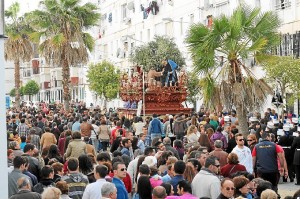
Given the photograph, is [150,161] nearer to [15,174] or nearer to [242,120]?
[15,174]

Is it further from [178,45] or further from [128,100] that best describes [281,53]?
[178,45]

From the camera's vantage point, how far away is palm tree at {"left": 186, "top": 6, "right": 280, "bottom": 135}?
73.6 ft

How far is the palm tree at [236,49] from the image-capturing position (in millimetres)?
22422

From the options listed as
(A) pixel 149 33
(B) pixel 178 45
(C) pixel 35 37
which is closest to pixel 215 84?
(C) pixel 35 37

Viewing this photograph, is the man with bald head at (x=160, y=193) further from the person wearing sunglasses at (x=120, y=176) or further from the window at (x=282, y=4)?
the window at (x=282, y=4)

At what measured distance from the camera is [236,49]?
22.6 m

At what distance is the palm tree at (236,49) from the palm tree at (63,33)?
78.0ft

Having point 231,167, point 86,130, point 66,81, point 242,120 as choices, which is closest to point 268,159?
point 231,167

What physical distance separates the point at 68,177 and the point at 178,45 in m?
40.2

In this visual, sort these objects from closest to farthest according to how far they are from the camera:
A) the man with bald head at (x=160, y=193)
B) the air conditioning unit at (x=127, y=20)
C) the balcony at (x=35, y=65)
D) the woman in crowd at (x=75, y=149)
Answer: the man with bald head at (x=160, y=193)
the woman in crowd at (x=75, y=149)
the air conditioning unit at (x=127, y=20)
the balcony at (x=35, y=65)

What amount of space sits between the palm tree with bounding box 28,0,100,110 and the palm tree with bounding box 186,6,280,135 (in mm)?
23761

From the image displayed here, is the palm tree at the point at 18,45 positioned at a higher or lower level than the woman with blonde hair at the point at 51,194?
higher

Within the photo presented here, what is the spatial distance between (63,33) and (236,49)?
25.5m

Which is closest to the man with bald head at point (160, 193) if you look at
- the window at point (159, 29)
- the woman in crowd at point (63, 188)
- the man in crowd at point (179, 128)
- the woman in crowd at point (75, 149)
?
the woman in crowd at point (63, 188)
